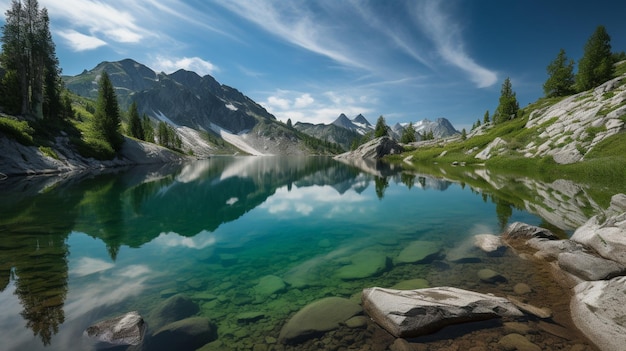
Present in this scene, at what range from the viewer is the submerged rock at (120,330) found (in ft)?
28.4

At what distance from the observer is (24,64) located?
62.7 m

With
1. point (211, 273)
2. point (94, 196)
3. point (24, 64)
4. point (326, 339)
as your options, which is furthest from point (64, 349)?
point (24, 64)

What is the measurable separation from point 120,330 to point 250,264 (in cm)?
741

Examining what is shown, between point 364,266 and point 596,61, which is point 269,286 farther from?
point 596,61

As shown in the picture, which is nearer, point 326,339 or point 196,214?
point 326,339

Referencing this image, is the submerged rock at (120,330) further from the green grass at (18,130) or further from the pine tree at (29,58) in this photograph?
the pine tree at (29,58)

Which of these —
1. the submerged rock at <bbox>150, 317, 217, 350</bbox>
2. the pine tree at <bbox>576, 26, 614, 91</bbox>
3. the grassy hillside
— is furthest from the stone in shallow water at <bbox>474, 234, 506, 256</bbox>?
the pine tree at <bbox>576, 26, 614, 91</bbox>

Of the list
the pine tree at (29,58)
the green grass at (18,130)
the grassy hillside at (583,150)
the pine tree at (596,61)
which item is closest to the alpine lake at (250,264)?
the grassy hillside at (583,150)

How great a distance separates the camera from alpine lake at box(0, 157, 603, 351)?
30.5ft

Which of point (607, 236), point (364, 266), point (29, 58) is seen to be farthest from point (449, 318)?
point (29, 58)

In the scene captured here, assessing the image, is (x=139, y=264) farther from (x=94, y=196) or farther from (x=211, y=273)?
(x=94, y=196)

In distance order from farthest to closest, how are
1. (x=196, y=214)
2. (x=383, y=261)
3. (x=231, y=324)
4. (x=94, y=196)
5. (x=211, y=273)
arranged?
(x=94, y=196), (x=196, y=214), (x=383, y=261), (x=211, y=273), (x=231, y=324)

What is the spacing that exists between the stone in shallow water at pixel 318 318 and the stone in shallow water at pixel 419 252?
6.35 metres

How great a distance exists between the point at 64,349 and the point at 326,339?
783 centimetres
